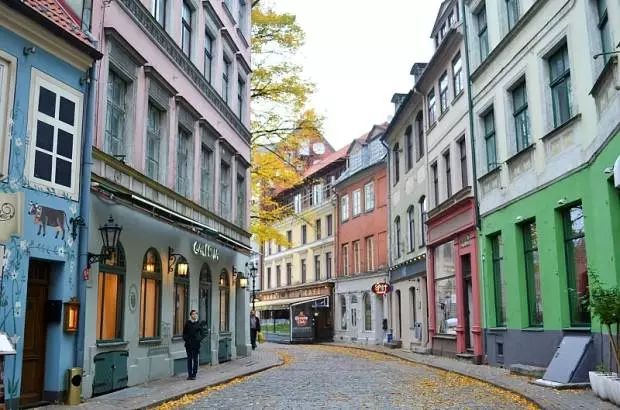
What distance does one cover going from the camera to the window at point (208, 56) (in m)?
21.2

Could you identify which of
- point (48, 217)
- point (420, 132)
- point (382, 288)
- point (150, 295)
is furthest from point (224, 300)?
point (382, 288)

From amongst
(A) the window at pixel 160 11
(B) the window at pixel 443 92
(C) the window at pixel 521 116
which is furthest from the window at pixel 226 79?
(C) the window at pixel 521 116

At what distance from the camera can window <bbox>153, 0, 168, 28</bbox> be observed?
16891 millimetres

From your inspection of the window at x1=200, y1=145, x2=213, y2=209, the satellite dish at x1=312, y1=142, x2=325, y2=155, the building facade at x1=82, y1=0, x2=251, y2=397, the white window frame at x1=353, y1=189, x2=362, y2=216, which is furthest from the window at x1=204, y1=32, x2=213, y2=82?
the satellite dish at x1=312, y1=142, x2=325, y2=155

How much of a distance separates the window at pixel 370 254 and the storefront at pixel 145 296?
60.5ft

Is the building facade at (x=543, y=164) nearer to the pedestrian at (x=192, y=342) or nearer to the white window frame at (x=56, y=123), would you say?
the pedestrian at (x=192, y=342)

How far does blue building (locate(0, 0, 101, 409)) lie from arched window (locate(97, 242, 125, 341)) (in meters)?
1.42

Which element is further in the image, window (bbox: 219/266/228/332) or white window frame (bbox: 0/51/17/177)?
window (bbox: 219/266/228/332)

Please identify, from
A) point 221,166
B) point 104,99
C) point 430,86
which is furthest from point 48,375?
point 430,86

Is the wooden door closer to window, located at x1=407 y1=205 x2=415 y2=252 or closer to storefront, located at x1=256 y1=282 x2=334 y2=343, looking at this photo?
window, located at x1=407 y1=205 x2=415 y2=252

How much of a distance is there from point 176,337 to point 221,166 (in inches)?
285

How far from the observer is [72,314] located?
38.2 feet

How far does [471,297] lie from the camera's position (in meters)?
22.0

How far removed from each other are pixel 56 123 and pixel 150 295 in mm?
5698
